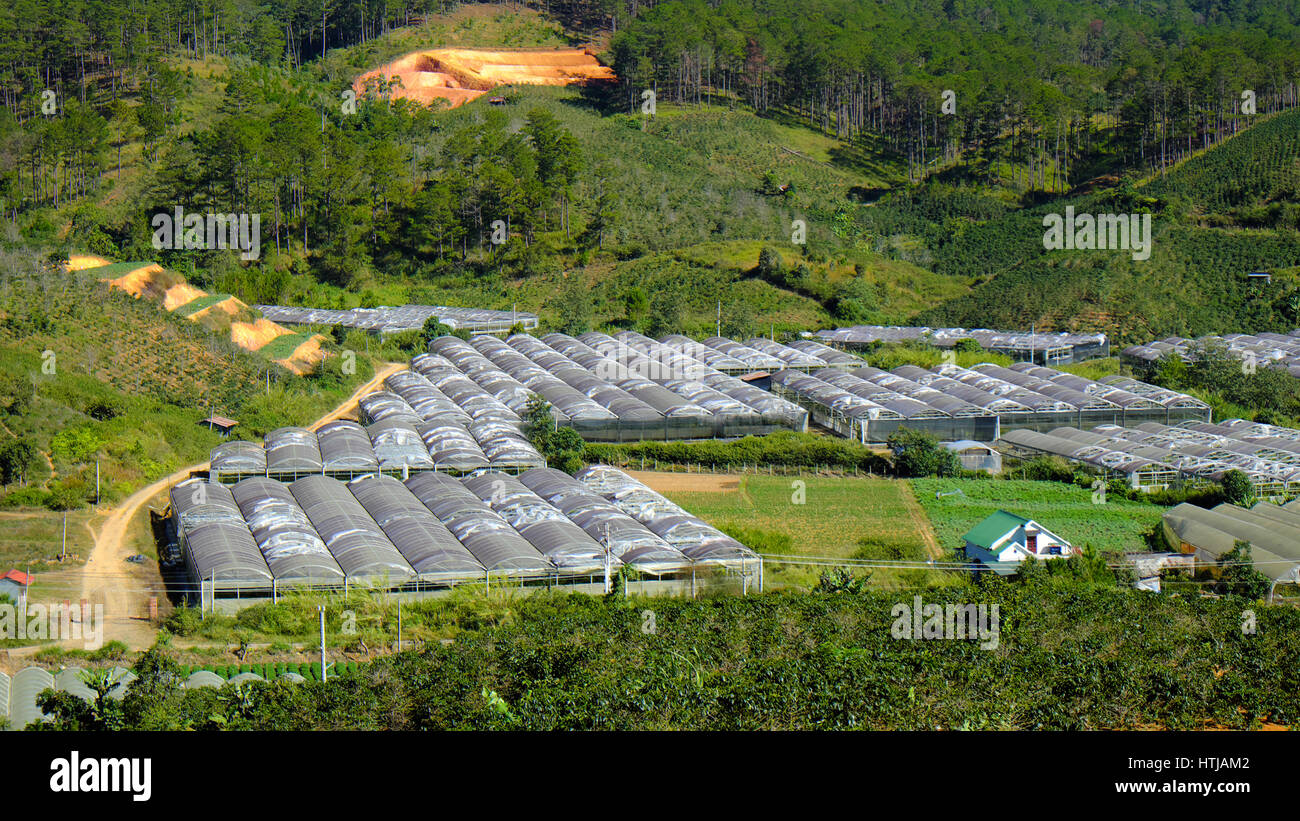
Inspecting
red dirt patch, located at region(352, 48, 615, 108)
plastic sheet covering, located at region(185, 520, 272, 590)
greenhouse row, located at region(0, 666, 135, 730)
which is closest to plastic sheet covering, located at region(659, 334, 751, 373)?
plastic sheet covering, located at region(185, 520, 272, 590)

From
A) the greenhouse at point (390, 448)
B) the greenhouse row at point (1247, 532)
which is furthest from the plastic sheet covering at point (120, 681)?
the greenhouse row at point (1247, 532)

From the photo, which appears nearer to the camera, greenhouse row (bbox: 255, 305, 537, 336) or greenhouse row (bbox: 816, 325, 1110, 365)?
greenhouse row (bbox: 816, 325, 1110, 365)

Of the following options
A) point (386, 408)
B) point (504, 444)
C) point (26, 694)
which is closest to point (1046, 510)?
point (504, 444)

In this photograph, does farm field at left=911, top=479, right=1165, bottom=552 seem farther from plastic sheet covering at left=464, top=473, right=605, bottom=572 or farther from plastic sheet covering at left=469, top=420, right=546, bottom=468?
plastic sheet covering at left=469, top=420, right=546, bottom=468

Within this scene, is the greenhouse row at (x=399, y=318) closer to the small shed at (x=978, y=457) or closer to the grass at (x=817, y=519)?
the grass at (x=817, y=519)
